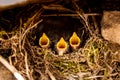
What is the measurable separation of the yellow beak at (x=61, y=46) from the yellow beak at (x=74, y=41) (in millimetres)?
33

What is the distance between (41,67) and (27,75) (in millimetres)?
131

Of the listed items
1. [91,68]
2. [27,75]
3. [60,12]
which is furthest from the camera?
[60,12]

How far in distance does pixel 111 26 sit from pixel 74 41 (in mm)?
239

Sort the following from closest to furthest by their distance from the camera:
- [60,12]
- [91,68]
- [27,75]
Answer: [27,75], [91,68], [60,12]

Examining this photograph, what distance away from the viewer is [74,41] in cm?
184

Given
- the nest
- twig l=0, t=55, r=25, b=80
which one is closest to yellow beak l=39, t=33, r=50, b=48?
the nest

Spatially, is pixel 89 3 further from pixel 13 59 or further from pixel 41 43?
pixel 13 59

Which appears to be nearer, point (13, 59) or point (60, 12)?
point (13, 59)

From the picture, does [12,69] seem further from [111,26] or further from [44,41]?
[111,26]

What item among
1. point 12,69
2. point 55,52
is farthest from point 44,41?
point 12,69

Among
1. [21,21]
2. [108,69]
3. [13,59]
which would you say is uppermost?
[21,21]

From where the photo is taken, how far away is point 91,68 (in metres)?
1.76

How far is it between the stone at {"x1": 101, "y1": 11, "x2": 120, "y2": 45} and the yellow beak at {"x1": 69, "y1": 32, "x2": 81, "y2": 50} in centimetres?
16

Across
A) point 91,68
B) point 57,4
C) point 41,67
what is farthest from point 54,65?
point 57,4
